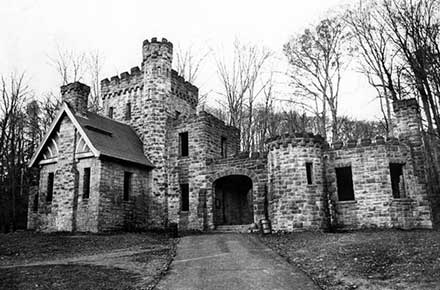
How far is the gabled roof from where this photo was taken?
19.3 metres

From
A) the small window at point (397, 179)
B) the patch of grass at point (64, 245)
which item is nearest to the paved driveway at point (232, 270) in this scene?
the patch of grass at point (64, 245)

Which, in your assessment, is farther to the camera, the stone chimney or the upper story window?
the stone chimney

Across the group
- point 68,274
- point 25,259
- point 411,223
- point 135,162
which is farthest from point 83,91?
point 411,223

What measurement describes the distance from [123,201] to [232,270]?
11728 millimetres

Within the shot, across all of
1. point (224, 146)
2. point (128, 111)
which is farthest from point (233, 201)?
point (128, 111)

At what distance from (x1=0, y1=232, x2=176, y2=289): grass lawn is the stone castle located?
2.77 m

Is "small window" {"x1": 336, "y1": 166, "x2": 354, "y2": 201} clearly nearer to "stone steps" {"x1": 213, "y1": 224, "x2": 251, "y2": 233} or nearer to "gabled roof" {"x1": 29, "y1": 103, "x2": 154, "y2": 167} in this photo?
"stone steps" {"x1": 213, "y1": 224, "x2": 251, "y2": 233}

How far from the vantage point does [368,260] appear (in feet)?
32.3

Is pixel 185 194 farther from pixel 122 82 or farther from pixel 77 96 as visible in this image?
pixel 122 82

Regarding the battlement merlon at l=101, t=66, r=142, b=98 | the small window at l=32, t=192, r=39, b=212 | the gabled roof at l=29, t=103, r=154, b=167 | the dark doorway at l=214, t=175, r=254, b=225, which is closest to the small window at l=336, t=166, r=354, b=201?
the dark doorway at l=214, t=175, r=254, b=225

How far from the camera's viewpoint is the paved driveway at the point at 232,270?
27.4 feet

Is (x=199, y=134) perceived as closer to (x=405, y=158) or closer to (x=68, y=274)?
(x=405, y=158)

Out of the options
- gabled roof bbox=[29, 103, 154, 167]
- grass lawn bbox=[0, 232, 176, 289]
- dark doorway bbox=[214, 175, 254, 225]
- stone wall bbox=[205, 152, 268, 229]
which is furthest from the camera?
dark doorway bbox=[214, 175, 254, 225]

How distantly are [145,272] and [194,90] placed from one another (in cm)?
1815
